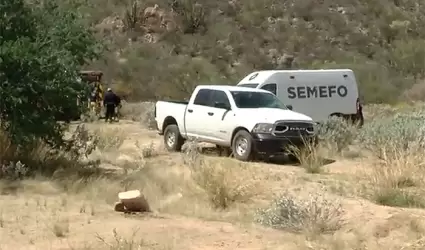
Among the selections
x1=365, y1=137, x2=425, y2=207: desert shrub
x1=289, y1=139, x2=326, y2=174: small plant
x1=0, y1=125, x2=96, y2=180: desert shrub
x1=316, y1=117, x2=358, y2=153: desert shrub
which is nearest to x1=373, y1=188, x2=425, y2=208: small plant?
x1=365, y1=137, x2=425, y2=207: desert shrub

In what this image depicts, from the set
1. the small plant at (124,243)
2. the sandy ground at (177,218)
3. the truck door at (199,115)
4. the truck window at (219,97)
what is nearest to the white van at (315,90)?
the truck door at (199,115)

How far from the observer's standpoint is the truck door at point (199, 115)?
60.3 ft

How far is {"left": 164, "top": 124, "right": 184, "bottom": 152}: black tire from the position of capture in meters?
19.4

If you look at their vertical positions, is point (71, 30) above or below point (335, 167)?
above

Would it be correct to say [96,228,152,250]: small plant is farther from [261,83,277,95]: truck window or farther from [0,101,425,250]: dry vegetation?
[261,83,277,95]: truck window

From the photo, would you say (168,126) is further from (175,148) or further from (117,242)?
(117,242)

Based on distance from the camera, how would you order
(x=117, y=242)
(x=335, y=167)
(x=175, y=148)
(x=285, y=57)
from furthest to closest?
(x=285, y=57), (x=175, y=148), (x=335, y=167), (x=117, y=242)

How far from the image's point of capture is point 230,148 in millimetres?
18234

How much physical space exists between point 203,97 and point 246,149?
106 inches

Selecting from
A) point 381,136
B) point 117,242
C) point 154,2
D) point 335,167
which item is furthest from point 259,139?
point 154,2

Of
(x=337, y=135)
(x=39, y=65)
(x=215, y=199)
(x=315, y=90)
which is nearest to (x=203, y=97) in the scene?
(x=337, y=135)

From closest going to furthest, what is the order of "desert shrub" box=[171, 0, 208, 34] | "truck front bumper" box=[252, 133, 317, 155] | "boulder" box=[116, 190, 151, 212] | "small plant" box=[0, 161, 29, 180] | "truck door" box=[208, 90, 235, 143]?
"boulder" box=[116, 190, 151, 212], "small plant" box=[0, 161, 29, 180], "truck front bumper" box=[252, 133, 317, 155], "truck door" box=[208, 90, 235, 143], "desert shrub" box=[171, 0, 208, 34]

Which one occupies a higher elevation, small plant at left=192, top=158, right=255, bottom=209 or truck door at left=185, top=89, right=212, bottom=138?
truck door at left=185, top=89, right=212, bottom=138

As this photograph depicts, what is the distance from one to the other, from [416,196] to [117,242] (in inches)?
210
